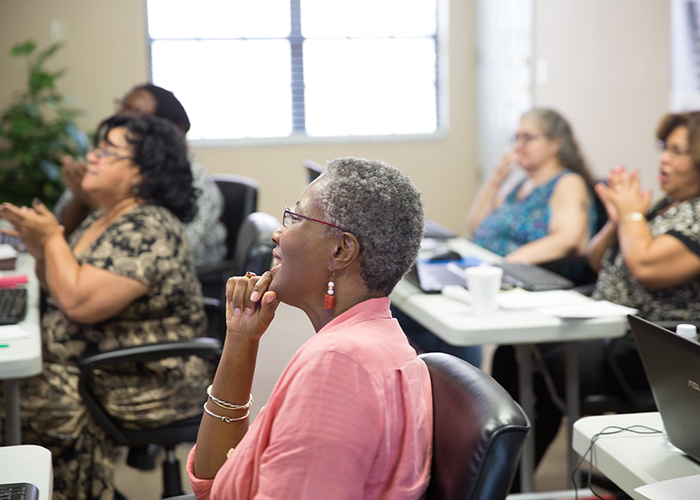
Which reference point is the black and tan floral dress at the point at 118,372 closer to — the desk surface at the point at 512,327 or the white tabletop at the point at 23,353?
the white tabletop at the point at 23,353

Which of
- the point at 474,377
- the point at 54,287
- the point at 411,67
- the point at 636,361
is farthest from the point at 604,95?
the point at 474,377

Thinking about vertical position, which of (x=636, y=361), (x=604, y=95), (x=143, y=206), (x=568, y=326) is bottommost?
(x=636, y=361)

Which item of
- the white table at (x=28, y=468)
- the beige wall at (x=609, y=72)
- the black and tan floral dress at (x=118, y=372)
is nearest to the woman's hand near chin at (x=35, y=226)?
the black and tan floral dress at (x=118, y=372)

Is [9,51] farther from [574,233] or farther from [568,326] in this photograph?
[568,326]

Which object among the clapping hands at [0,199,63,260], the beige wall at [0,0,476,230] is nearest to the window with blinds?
the beige wall at [0,0,476,230]

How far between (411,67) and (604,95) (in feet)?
7.16

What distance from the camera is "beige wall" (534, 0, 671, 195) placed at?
3953 millimetres

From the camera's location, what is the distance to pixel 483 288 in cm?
207

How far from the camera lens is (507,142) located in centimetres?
576

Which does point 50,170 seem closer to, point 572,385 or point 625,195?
point 625,195

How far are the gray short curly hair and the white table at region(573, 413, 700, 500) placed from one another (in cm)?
49

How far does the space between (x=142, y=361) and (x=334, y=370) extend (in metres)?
1.19

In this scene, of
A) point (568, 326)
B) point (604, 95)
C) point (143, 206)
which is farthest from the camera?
point (604, 95)

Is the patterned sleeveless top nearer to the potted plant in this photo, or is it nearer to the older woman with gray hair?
the older woman with gray hair
